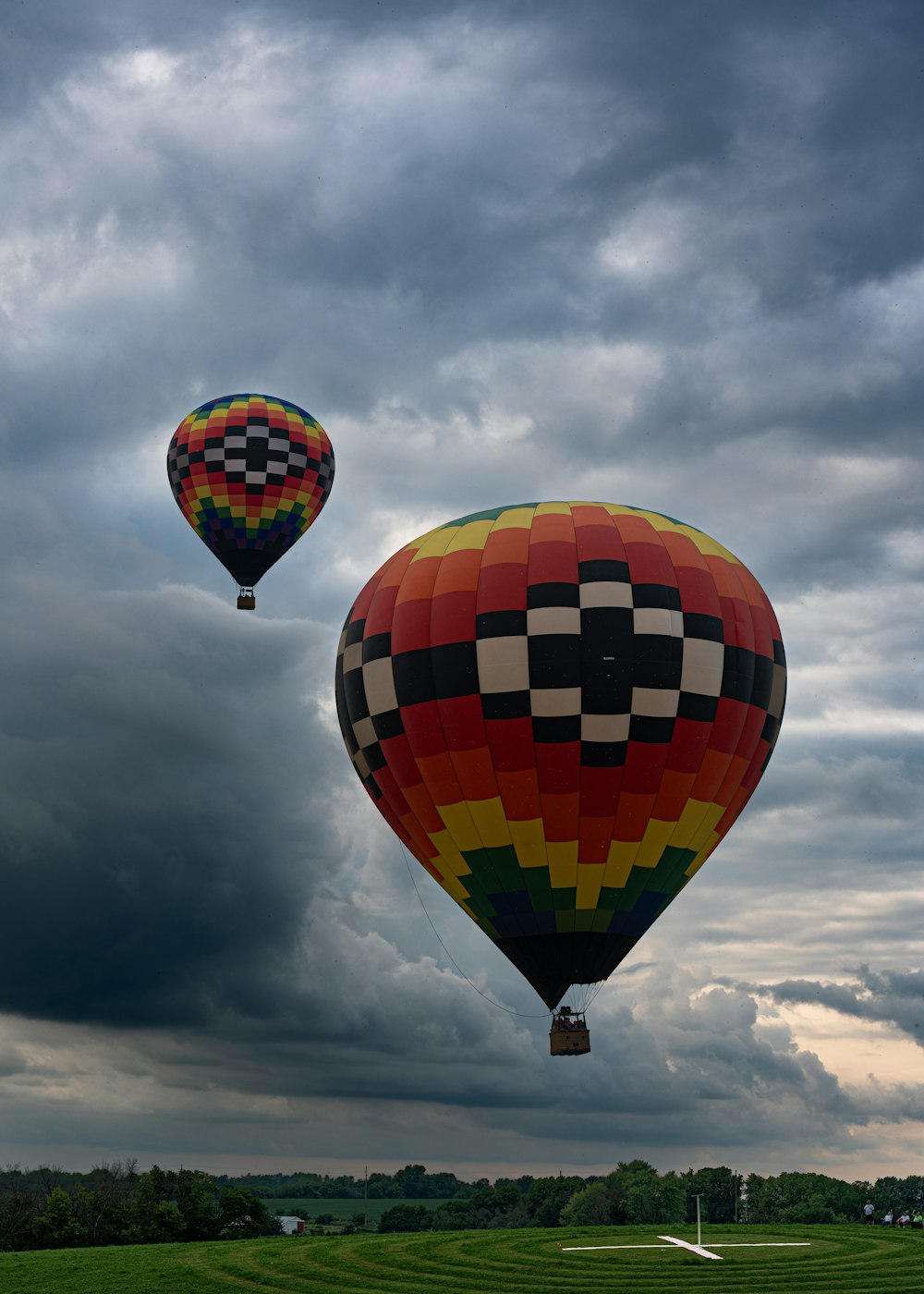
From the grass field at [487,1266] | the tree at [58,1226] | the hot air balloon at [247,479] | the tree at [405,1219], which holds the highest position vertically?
the hot air balloon at [247,479]

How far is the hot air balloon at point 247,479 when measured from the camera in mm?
67938

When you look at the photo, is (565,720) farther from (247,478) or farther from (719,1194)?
(719,1194)

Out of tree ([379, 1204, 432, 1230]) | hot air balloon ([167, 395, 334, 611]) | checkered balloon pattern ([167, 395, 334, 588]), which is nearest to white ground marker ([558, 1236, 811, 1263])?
hot air balloon ([167, 395, 334, 611])

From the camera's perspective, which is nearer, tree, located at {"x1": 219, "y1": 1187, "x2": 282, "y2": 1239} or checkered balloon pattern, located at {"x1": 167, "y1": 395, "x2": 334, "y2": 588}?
tree, located at {"x1": 219, "y1": 1187, "x2": 282, "y2": 1239}

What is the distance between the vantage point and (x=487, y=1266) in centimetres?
4144

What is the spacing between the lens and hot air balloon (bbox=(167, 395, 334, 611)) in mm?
67938

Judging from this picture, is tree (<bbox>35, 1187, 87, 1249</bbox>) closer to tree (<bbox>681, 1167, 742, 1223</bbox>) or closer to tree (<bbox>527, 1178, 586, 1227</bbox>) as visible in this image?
tree (<bbox>527, 1178, 586, 1227</bbox>)

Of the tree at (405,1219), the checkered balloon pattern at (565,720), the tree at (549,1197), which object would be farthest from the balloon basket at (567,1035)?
the tree at (549,1197)

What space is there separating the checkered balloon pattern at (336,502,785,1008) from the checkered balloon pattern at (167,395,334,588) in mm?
31442

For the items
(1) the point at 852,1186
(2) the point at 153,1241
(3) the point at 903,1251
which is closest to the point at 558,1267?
(3) the point at 903,1251

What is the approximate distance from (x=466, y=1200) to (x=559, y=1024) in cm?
11109

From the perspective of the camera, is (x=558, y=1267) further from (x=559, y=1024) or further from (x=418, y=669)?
(x=418, y=669)

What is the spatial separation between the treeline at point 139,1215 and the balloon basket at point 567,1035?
36.0m

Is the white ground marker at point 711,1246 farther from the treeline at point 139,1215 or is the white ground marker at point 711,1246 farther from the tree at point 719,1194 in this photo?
the tree at point 719,1194
